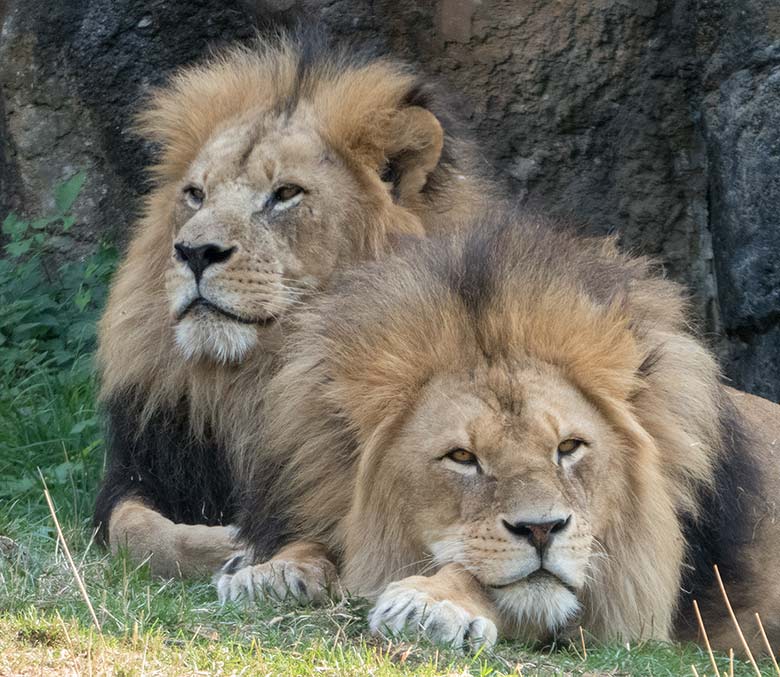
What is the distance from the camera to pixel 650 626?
348 cm

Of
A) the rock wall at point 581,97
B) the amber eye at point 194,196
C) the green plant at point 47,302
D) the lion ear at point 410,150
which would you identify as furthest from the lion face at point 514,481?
the green plant at point 47,302

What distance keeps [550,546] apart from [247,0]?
13.1ft

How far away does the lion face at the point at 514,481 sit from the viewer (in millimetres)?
3121

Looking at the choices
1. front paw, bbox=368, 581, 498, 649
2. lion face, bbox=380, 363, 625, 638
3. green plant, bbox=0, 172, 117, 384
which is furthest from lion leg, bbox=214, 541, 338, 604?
green plant, bbox=0, 172, 117, 384

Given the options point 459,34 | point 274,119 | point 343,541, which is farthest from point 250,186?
point 459,34

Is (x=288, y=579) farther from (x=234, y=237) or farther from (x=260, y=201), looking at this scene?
(x=260, y=201)

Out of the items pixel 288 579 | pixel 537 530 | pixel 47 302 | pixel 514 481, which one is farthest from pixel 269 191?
pixel 47 302

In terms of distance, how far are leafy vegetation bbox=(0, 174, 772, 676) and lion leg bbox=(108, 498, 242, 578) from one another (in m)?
0.08

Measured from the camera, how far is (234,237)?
4184 mm

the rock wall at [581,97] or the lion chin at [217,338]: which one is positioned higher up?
the rock wall at [581,97]

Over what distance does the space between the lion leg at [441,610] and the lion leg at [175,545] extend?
3.45ft

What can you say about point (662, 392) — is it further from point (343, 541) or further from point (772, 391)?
point (772, 391)

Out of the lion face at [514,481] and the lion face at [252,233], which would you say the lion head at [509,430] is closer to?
the lion face at [514,481]

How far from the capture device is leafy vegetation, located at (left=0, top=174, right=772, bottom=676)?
280cm
